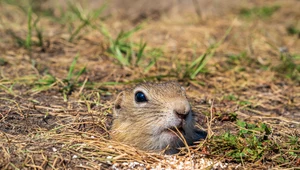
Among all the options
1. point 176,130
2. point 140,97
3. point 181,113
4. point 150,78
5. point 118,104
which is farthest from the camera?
point 150,78

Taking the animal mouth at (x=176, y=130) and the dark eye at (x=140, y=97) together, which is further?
the dark eye at (x=140, y=97)

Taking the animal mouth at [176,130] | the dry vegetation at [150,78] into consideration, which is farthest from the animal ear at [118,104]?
the animal mouth at [176,130]

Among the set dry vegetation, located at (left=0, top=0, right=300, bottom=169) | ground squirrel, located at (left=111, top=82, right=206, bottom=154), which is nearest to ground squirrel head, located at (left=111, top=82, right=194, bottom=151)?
ground squirrel, located at (left=111, top=82, right=206, bottom=154)

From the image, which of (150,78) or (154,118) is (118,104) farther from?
(150,78)

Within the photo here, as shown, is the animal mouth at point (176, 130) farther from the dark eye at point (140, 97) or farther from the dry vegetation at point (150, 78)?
the dark eye at point (140, 97)

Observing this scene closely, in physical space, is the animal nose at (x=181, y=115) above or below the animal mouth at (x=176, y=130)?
above

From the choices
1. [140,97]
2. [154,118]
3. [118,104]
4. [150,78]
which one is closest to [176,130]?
[154,118]

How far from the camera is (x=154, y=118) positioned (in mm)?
3674

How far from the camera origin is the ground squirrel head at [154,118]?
3570mm

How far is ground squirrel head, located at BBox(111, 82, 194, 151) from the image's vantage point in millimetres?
3570

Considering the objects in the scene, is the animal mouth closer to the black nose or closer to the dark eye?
the black nose

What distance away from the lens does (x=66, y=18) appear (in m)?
7.11

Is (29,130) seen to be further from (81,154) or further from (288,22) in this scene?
(288,22)

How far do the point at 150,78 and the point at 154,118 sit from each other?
162 centimetres
